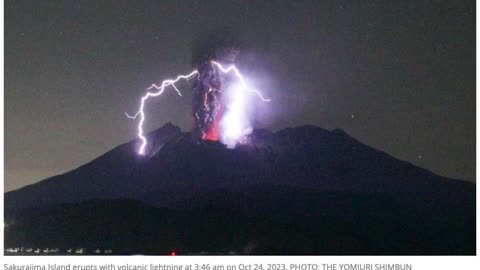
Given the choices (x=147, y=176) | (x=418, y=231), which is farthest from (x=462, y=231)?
(x=147, y=176)

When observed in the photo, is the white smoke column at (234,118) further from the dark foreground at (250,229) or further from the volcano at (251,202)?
the dark foreground at (250,229)

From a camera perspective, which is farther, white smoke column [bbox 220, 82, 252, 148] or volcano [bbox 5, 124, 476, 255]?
white smoke column [bbox 220, 82, 252, 148]

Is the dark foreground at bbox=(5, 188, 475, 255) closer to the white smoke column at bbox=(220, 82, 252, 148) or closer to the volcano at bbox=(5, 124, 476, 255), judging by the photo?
the volcano at bbox=(5, 124, 476, 255)

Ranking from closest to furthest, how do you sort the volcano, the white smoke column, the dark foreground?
the dark foreground, the volcano, the white smoke column

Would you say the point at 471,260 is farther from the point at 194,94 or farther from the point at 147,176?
the point at 147,176

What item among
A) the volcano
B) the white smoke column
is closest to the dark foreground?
the volcano

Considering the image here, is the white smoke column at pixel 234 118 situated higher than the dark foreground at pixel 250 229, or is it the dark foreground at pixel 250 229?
the white smoke column at pixel 234 118

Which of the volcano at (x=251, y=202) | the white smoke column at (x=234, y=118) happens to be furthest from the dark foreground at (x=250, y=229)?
the white smoke column at (x=234, y=118)
